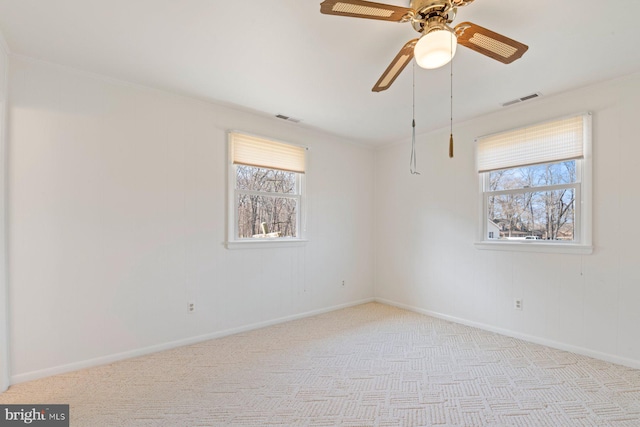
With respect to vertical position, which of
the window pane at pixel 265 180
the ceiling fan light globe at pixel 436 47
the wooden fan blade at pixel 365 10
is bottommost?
the window pane at pixel 265 180

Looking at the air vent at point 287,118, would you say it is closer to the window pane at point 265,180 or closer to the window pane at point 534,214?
the window pane at point 265,180

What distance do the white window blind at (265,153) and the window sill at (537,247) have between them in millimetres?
2582

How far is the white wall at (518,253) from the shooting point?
108 inches

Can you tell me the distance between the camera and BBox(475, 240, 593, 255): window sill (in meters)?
2.97

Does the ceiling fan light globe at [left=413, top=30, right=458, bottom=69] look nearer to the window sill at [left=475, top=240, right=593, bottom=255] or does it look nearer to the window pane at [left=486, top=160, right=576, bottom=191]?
the window pane at [left=486, top=160, right=576, bottom=191]

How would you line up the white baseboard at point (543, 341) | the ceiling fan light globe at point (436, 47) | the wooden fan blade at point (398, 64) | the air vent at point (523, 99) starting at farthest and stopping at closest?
the air vent at point (523, 99), the white baseboard at point (543, 341), the wooden fan blade at point (398, 64), the ceiling fan light globe at point (436, 47)

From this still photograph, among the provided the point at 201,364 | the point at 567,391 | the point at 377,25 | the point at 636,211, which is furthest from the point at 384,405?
the point at 636,211

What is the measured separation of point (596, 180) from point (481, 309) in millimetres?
1843

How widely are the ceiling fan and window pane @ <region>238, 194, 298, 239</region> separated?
8.39ft

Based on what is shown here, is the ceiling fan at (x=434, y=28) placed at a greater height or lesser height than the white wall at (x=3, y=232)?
greater

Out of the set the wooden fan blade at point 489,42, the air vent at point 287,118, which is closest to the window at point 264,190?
the air vent at point 287,118

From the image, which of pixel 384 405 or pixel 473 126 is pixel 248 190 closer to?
pixel 384 405

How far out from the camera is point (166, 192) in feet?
10.1

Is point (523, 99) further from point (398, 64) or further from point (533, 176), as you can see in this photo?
point (398, 64)
